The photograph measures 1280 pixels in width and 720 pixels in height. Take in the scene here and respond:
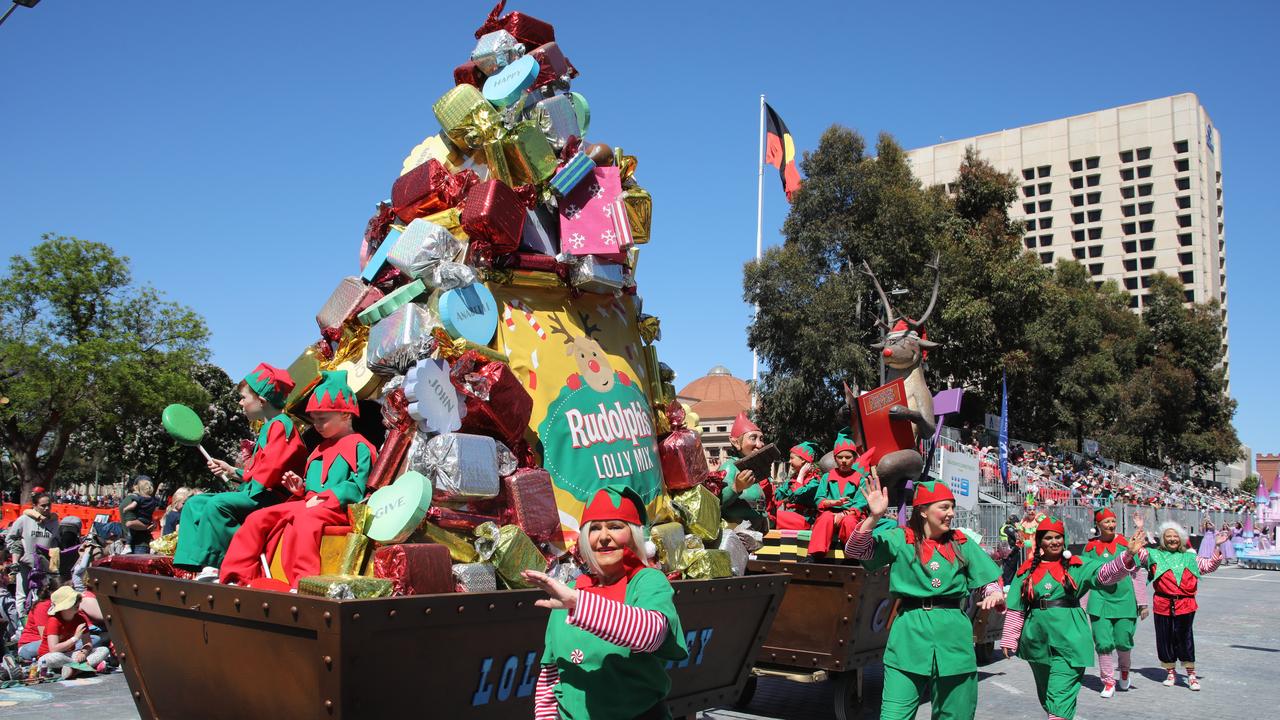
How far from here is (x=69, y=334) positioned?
32.8m

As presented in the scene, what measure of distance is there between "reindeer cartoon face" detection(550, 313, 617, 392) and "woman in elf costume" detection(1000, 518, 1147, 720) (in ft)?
9.36

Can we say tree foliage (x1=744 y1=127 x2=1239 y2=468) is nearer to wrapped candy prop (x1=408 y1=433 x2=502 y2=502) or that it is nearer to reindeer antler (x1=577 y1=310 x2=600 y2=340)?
reindeer antler (x1=577 y1=310 x2=600 y2=340)

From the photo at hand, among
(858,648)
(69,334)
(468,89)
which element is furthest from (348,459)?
(69,334)

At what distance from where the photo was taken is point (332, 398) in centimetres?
498

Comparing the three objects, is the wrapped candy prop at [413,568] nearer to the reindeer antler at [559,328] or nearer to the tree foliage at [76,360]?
the reindeer antler at [559,328]

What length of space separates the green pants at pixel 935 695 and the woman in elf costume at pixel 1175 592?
18.4 ft

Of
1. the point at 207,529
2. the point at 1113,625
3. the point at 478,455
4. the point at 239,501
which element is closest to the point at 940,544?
the point at 478,455

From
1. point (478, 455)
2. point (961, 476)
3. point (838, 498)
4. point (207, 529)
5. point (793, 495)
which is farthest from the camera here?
point (961, 476)

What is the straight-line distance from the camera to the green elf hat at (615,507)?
11.2ft

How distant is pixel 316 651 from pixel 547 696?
33.7 inches

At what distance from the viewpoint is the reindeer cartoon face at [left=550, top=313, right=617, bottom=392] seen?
5.64 meters

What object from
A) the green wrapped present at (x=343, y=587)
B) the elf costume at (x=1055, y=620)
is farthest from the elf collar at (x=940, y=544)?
the green wrapped present at (x=343, y=587)

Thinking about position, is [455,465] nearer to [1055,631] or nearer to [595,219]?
[595,219]

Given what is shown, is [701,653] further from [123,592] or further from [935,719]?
[123,592]
